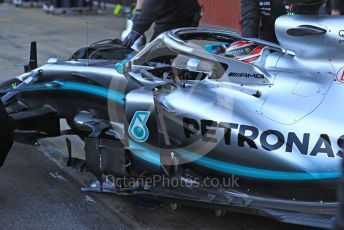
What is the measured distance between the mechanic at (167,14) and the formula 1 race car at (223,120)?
698 mm

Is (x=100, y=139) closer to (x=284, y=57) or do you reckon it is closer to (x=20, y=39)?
(x=284, y=57)

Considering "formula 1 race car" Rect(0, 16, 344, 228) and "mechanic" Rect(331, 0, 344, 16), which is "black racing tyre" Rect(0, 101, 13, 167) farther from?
"mechanic" Rect(331, 0, 344, 16)

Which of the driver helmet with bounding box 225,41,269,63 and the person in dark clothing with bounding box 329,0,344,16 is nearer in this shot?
the driver helmet with bounding box 225,41,269,63

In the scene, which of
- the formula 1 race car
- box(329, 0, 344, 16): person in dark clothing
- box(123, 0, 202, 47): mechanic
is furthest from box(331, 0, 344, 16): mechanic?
the formula 1 race car

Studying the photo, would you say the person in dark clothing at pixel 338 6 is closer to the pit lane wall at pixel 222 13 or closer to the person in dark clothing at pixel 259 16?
the person in dark clothing at pixel 259 16

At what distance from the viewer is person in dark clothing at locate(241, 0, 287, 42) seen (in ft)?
14.5

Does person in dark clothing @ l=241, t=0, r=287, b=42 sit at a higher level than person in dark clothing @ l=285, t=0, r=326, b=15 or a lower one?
lower

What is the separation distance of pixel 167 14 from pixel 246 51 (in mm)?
1664

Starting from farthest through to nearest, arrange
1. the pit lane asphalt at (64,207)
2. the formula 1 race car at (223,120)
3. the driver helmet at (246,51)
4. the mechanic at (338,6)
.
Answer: the mechanic at (338,6) → the pit lane asphalt at (64,207) → the driver helmet at (246,51) → the formula 1 race car at (223,120)

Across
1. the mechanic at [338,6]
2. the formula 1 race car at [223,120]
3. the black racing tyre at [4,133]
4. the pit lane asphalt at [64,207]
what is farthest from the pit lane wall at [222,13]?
the black racing tyre at [4,133]

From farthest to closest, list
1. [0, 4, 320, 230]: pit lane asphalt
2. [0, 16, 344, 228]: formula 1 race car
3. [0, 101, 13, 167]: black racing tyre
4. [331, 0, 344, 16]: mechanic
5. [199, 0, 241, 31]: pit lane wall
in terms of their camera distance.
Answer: [199, 0, 241, 31]: pit lane wall
[331, 0, 344, 16]: mechanic
[0, 101, 13, 167]: black racing tyre
[0, 4, 320, 230]: pit lane asphalt
[0, 16, 344, 228]: formula 1 race car

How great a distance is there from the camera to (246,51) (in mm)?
3473

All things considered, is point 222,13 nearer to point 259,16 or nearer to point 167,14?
point 167,14

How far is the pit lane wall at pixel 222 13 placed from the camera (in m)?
11.8
